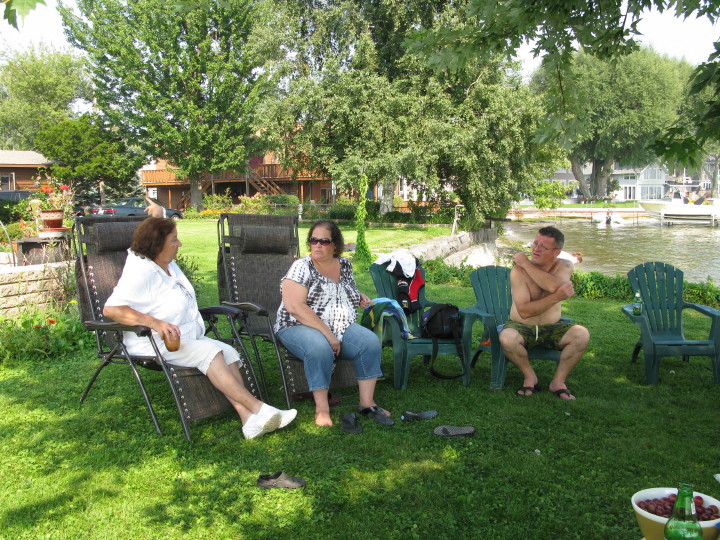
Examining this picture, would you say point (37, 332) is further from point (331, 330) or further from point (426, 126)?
point (426, 126)

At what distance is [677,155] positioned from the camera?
399 centimetres

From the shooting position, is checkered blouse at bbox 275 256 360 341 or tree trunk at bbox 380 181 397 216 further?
tree trunk at bbox 380 181 397 216

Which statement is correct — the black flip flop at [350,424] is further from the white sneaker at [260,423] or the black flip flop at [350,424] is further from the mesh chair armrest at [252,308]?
the mesh chair armrest at [252,308]

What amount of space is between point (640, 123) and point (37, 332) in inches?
1914

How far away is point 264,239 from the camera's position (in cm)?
523

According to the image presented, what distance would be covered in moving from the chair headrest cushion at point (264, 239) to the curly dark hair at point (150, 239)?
1.30 meters

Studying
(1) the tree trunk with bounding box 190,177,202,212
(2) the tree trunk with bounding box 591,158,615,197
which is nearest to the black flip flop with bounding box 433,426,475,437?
(1) the tree trunk with bounding box 190,177,202,212

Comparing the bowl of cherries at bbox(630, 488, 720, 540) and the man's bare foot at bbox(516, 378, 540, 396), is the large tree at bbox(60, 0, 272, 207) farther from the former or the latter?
the bowl of cherries at bbox(630, 488, 720, 540)

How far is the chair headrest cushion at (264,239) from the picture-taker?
204 inches

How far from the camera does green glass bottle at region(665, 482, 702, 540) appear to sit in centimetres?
167

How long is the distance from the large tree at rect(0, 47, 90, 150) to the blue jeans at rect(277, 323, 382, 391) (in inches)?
1780

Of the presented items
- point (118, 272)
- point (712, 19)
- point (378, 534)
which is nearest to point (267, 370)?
point (118, 272)

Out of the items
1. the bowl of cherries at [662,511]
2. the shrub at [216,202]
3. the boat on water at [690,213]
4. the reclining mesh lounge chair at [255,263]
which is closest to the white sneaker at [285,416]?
the reclining mesh lounge chair at [255,263]

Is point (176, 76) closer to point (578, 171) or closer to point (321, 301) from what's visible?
point (321, 301)
